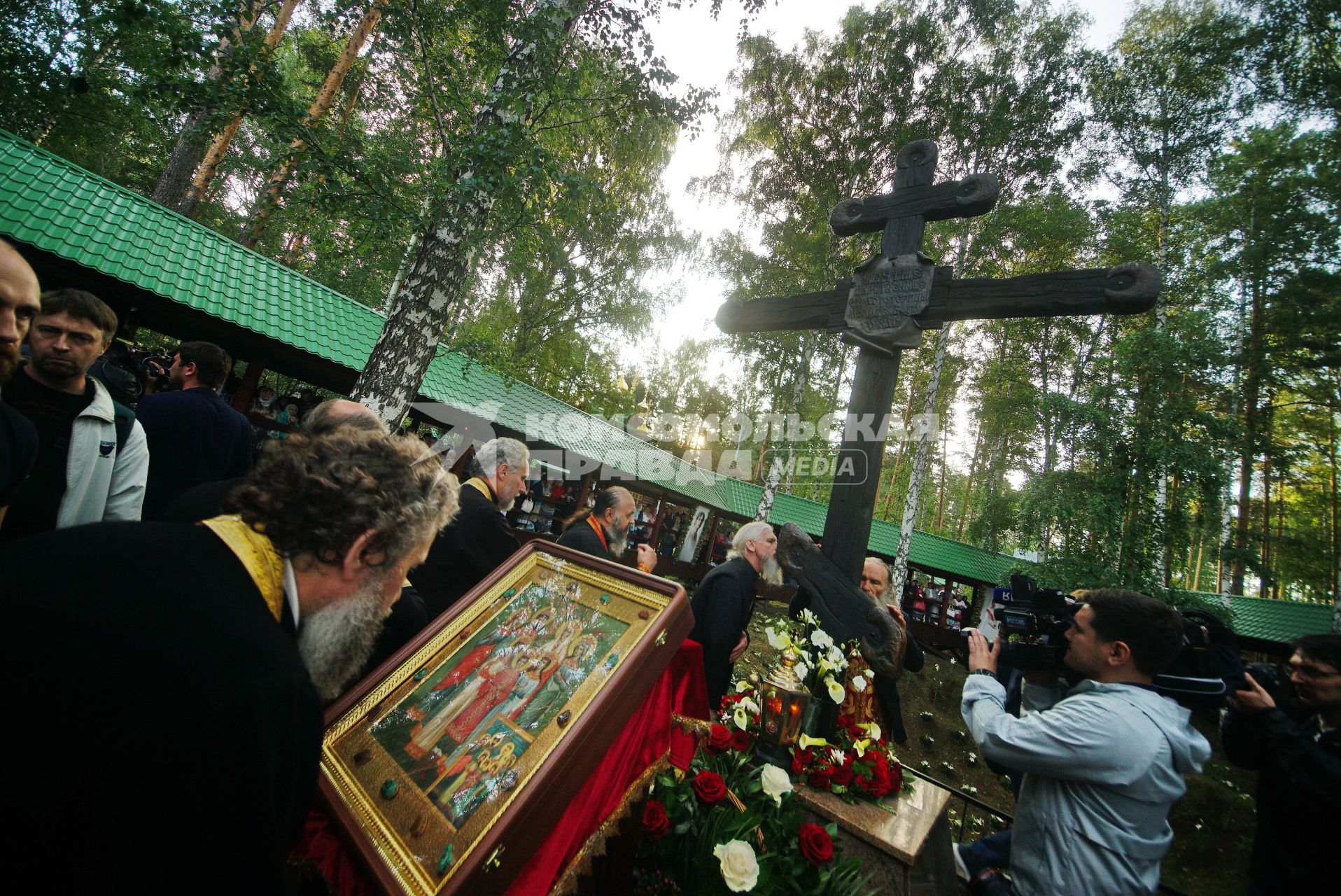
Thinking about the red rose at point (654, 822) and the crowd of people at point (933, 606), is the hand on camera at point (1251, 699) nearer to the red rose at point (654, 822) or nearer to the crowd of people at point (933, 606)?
the red rose at point (654, 822)

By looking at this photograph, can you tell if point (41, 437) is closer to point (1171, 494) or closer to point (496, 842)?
point (496, 842)

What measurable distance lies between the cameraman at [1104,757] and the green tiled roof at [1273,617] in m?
14.7

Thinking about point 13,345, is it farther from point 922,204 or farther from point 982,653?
point 922,204

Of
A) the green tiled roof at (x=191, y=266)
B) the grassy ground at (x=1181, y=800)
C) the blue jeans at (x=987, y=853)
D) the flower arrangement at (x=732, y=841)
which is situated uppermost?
the green tiled roof at (x=191, y=266)

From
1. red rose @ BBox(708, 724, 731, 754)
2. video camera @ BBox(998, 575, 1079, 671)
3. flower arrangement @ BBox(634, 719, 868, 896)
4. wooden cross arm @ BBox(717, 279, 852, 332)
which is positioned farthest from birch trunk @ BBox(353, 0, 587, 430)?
video camera @ BBox(998, 575, 1079, 671)

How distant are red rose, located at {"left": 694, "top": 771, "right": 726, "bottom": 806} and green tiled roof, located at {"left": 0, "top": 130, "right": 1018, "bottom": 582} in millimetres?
4845

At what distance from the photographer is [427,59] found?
473 centimetres

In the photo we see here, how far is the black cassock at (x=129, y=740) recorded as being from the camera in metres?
0.73

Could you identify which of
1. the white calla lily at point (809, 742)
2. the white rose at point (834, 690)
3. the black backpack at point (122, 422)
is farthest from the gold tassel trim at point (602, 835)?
the black backpack at point (122, 422)

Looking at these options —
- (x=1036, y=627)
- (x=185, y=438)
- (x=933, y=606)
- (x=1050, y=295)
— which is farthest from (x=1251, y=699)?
(x=933, y=606)

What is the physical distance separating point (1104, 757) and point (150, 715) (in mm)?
2670

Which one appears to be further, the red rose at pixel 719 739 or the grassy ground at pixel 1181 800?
the grassy ground at pixel 1181 800

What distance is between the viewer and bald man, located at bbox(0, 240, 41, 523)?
4.79ft

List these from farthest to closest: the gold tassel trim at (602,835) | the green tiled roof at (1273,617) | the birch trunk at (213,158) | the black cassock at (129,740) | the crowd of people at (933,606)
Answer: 1. the crowd of people at (933,606)
2. the green tiled roof at (1273,617)
3. the birch trunk at (213,158)
4. the gold tassel trim at (602,835)
5. the black cassock at (129,740)
